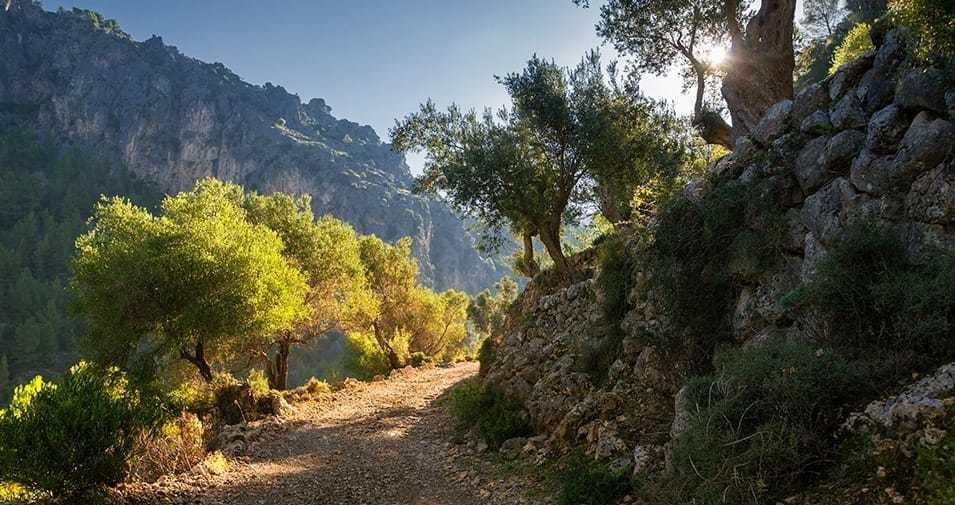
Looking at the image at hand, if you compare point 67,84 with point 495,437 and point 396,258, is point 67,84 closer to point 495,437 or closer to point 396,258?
point 396,258

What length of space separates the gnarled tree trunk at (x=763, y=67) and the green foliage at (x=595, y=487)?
11755 millimetres

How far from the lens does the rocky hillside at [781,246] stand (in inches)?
240

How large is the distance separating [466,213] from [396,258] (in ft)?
64.2

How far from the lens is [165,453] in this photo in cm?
1001

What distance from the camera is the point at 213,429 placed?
47.1 feet

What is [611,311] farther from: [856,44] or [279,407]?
[279,407]

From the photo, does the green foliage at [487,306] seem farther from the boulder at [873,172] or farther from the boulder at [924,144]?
the boulder at [924,144]

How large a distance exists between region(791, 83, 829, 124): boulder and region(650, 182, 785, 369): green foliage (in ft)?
6.42

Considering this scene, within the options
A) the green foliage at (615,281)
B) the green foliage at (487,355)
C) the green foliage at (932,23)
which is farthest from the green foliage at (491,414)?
the green foliage at (932,23)

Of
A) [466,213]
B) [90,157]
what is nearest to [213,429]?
[466,213]

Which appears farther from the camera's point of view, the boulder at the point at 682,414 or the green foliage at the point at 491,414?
the green foliage at the point at 491,414

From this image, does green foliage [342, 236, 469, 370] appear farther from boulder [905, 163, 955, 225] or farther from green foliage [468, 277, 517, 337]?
boulder [905, 163, 955, 225]

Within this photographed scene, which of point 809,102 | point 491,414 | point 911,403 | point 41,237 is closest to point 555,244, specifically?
point 491,414

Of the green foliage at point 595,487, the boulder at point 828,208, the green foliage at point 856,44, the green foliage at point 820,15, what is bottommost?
the green foliage at point 595,487
